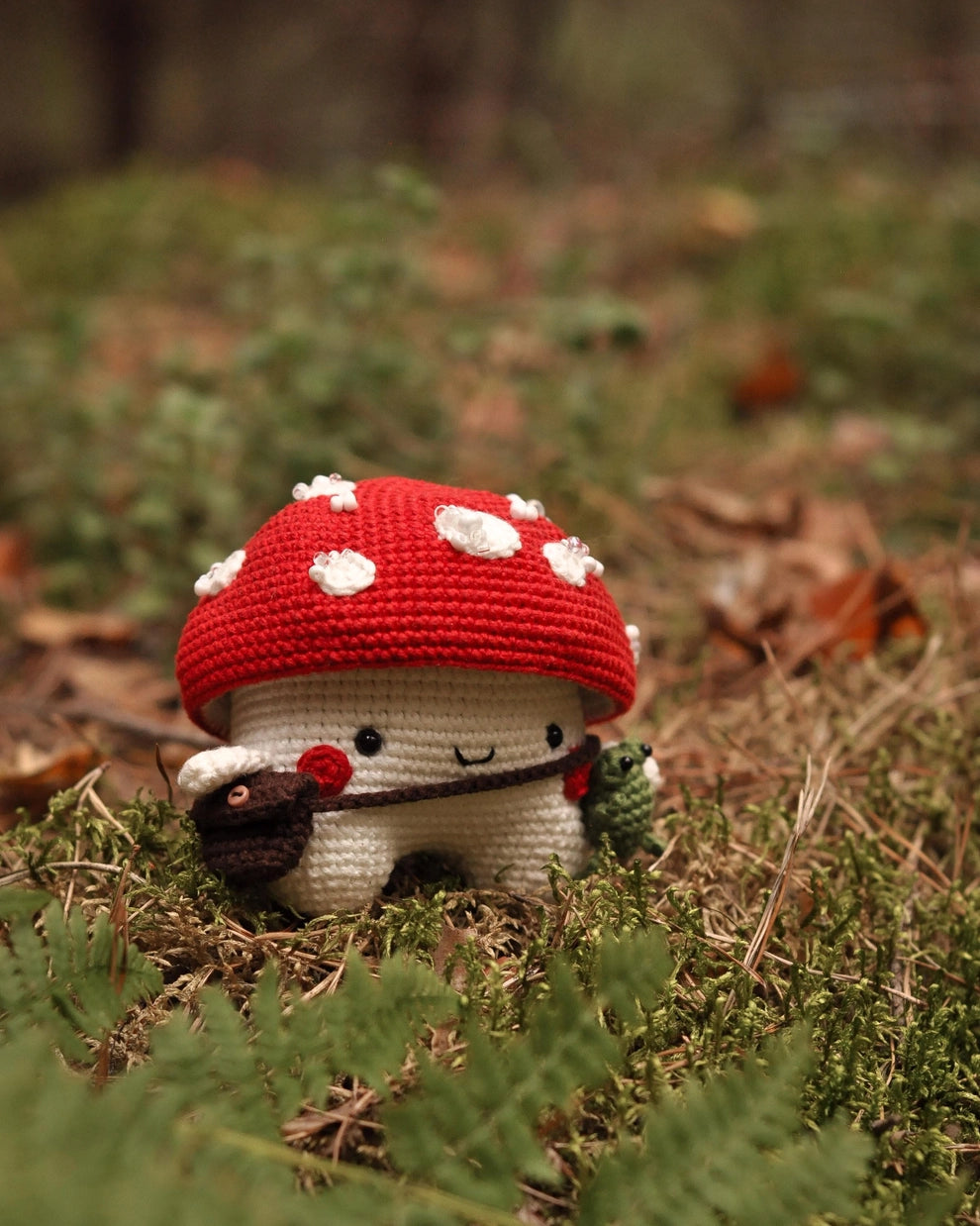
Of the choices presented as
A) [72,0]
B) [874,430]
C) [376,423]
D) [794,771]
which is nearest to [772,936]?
[794,771]

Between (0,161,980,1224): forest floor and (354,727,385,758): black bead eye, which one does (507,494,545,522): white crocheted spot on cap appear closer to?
(354,727,385,758): black bead eye

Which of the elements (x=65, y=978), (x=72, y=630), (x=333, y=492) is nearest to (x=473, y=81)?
(x=72, y=630)

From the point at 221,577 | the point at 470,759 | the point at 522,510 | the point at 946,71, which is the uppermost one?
the point at 946,71

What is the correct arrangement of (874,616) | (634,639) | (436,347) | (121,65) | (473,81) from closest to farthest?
(634,639) → (874,616) → (436,347) → (473,81) → (121,65)

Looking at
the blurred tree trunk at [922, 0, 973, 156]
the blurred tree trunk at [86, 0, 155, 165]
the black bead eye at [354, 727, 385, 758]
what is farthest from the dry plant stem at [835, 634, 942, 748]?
the blurred tree trunk at [86, 0, 155, 165]

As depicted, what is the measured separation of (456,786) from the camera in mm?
1397

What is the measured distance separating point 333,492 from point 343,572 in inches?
9.0

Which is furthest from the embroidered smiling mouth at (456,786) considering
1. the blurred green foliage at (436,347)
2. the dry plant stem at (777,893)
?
the blurred green foliage at (436,347)

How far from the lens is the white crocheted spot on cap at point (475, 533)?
138cm

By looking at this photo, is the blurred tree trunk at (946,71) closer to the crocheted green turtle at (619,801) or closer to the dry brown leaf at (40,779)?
the crocheted green turtle at (619,801)

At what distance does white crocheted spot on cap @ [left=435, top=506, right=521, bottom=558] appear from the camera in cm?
138

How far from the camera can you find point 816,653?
2.34m

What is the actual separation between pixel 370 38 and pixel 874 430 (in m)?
5.89

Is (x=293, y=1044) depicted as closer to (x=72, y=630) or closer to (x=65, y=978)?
(x=65, y=978)
